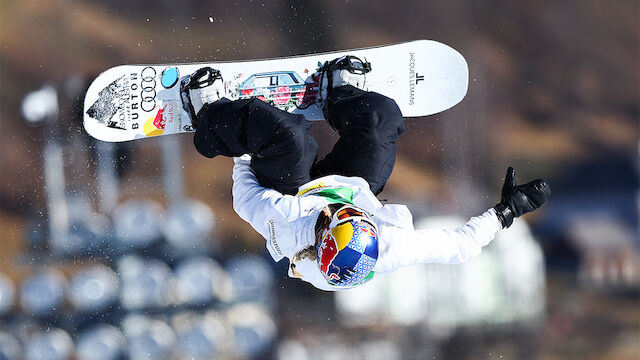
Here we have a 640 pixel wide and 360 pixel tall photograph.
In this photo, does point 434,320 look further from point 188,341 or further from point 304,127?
point 304,127

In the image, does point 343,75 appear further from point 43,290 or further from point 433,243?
point 43,290

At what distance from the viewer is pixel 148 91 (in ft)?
9.46

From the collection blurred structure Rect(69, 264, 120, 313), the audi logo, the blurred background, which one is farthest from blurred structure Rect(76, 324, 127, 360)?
the audi logo

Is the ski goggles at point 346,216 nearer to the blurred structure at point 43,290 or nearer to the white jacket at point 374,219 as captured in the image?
the white jacket at point 374,219

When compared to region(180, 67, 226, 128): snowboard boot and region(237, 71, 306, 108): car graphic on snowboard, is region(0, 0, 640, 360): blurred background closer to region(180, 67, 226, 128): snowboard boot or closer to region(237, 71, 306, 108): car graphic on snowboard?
region(237, 71, 306, 108): car graphic on snowboard

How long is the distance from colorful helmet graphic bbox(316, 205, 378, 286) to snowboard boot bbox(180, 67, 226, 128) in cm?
114

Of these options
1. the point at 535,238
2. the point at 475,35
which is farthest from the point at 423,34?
the point at 535,238

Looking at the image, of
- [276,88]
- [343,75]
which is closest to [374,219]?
[343,75]

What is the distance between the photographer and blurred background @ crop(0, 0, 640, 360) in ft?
11.2

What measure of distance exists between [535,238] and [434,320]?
904 mm

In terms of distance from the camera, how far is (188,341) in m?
3.68

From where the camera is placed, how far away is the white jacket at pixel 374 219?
1971 mm

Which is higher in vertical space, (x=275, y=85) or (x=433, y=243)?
(x=275, y=85)

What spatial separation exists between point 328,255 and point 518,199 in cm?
101
